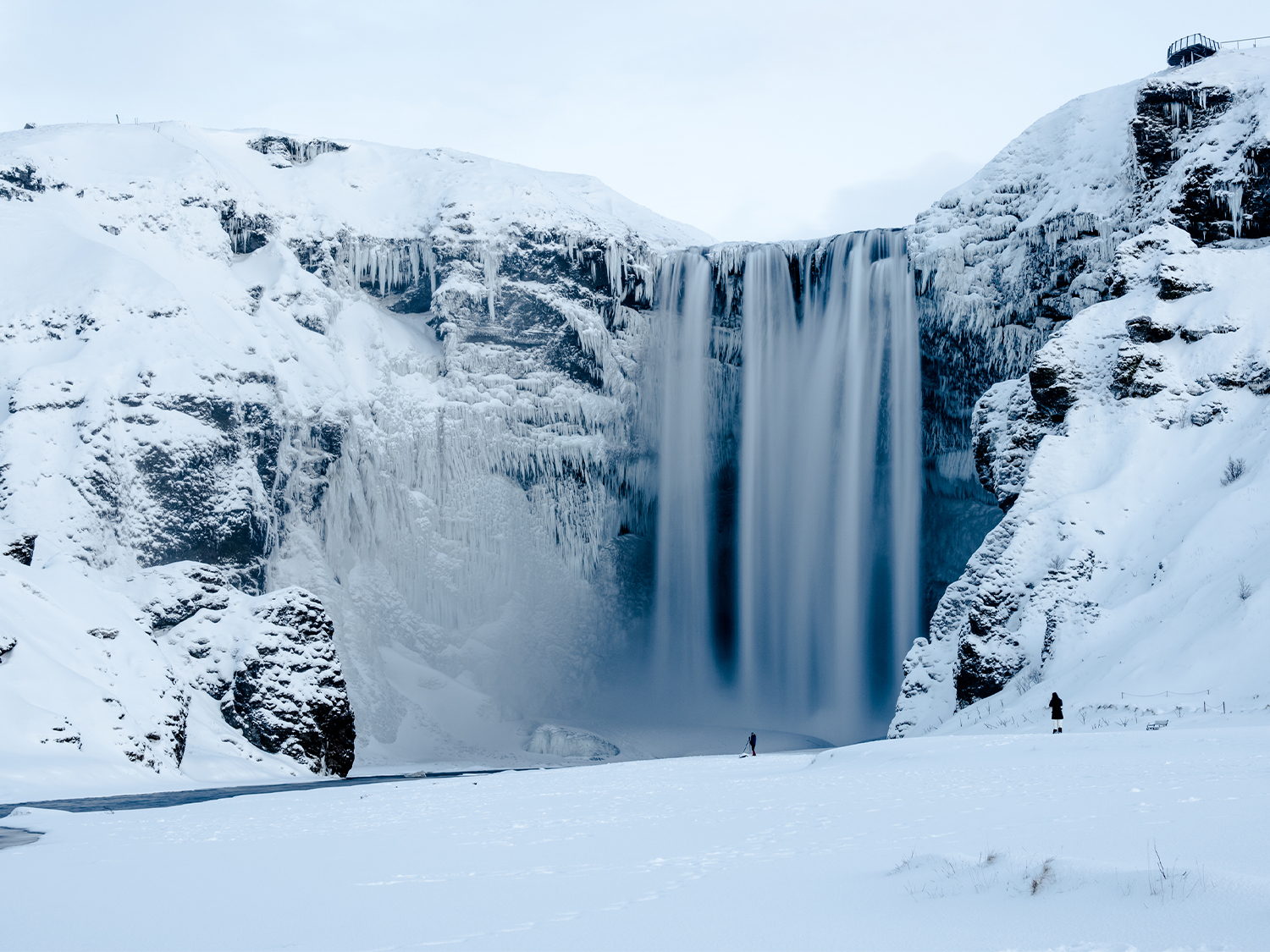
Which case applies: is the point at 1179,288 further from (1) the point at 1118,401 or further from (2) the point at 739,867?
(2) the point at 739,867

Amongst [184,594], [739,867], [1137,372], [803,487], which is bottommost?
[184,594]

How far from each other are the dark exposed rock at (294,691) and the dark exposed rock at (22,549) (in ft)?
24.8

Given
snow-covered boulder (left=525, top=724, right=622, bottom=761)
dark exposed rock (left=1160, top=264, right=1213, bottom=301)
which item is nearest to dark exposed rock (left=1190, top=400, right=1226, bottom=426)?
dark exposed rock (left=1160, top=264, right=1213, bottom=301)

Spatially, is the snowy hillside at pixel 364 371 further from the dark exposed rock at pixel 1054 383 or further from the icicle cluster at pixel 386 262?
the dark exposed rock at pixel 1054 383

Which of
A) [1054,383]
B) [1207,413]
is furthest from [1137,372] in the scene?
[1054,383]

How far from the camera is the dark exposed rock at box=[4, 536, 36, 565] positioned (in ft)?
116

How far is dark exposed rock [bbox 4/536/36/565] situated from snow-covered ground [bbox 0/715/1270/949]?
21770mm

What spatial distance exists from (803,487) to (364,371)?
19.9 meters

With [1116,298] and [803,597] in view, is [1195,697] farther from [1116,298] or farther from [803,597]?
[803,597]

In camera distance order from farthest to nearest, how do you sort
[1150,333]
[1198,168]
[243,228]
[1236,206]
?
[243,228] → [1198,168] → [1236,206] → [1150,333]

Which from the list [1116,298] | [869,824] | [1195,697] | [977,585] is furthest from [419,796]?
[1116,298]

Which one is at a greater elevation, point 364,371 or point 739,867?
point 364,371

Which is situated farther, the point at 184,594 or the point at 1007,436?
the point at 184,594

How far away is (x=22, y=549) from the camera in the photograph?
117ft
